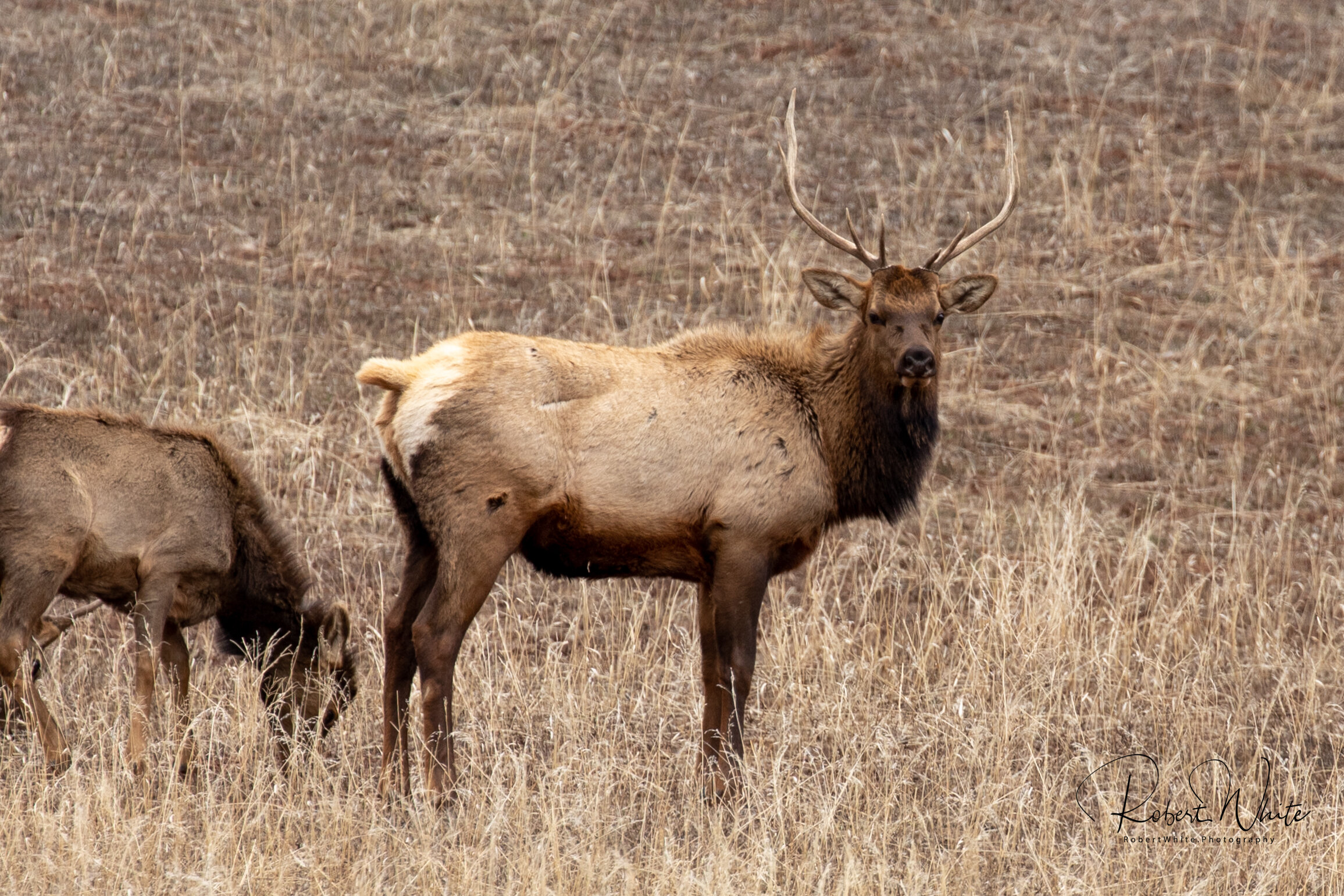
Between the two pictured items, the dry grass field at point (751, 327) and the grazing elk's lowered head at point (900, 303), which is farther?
the grazing elk's lowered head at point (900, 303)

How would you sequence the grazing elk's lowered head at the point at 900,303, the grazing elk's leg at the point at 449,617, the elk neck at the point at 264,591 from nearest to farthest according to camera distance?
the grazing elk's leg at the point at 449,617
the grazing elk's lowered head at the point at 900,303
the elk neck at the point at 264,591

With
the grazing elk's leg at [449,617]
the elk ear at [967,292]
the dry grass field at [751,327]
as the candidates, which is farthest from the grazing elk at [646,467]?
the dry grass field at [751,327]

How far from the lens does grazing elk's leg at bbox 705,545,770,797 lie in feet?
22.3

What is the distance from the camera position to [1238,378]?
12555 mm

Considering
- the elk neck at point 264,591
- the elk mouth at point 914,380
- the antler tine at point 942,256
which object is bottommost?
the elk neck at point 264,591

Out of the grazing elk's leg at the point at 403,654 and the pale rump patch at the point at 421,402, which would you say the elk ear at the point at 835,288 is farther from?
the grazing elk's leg at the point at 403,654

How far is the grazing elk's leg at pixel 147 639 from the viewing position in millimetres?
6918

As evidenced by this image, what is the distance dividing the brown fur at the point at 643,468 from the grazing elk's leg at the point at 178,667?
1.11m

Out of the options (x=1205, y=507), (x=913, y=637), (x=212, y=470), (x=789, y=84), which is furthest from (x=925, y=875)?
(x=789, y=84)

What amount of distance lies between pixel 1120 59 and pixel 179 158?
10760 millimetres

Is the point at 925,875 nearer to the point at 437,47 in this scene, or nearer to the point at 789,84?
the point at 789,84

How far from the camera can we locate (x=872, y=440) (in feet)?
23.9

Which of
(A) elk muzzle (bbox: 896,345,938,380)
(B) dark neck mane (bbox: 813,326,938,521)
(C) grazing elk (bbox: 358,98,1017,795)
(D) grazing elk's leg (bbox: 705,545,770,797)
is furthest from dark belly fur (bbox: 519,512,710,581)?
(A) elk muzzle (bbox: 896,345,938,380)

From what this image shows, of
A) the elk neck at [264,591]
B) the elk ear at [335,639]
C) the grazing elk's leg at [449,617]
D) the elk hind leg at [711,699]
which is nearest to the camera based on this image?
the grazing elk's leg at [449,617]
